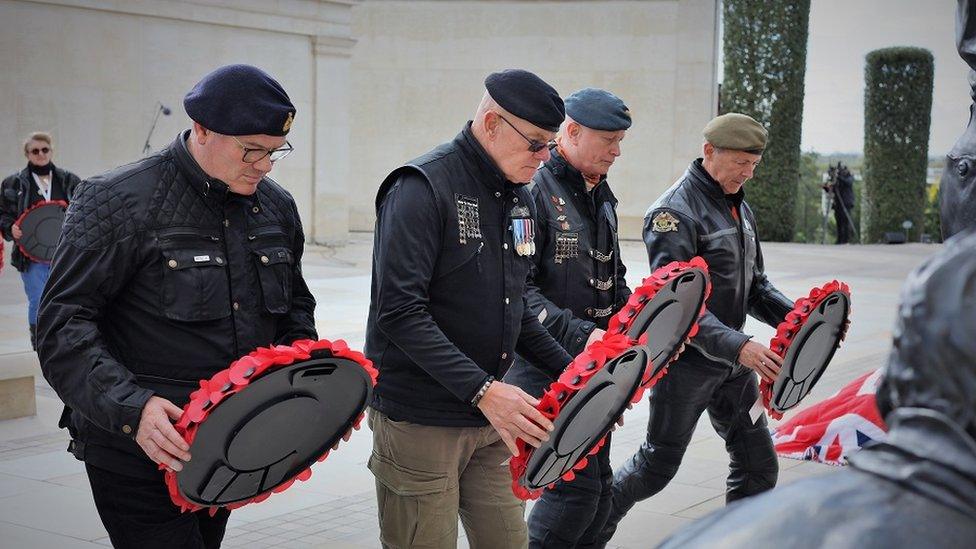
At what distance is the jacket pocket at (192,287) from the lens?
10.6 feet

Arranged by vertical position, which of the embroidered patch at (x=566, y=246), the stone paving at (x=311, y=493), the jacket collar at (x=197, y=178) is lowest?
the stone paving at (x=311, y=493)

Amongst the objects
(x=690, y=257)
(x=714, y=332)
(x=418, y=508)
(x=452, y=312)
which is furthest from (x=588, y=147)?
(x=418, y=508)

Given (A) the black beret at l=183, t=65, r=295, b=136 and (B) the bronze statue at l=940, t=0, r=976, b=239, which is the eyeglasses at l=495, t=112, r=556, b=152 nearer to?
(A) the black beret at l=183, t=65, r=295, b=136

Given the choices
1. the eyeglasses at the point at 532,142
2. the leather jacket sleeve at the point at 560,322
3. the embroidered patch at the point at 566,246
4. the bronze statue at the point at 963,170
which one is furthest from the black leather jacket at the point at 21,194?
the bronze statue at the point at 963,170

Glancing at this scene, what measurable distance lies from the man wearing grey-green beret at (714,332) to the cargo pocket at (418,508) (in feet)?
5.24

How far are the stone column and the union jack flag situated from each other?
51.5 feet

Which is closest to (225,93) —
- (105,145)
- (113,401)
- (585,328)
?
(113,401)

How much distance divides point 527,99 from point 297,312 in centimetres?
96

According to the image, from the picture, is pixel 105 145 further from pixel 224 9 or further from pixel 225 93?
pixel 225 93

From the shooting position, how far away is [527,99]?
12.0ft

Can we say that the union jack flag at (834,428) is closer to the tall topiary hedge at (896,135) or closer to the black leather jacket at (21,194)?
the black leather jacket at (21,194)

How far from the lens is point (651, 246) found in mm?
5160

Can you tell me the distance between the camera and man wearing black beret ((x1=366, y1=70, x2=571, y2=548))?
138 inches

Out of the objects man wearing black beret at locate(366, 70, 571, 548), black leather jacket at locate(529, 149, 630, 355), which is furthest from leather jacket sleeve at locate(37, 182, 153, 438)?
black leather jacket at locate(529, 149, 630, 355)
